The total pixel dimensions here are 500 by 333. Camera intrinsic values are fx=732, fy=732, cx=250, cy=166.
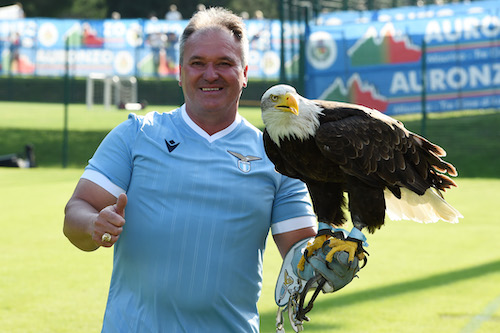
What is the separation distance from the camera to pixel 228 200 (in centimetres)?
255

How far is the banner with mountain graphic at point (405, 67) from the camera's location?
15.7m

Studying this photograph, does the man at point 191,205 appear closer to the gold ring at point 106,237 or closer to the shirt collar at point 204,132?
the shirt collar at point 204,132

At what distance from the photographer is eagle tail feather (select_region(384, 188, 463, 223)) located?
2.81m

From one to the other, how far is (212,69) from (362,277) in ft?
11.6

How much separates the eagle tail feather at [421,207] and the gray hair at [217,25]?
0.77 meters

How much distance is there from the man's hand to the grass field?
2263mm

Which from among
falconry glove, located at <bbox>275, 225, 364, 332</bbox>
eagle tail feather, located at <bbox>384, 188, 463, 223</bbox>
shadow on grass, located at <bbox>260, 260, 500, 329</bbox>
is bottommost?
shadow on grass, located at <bbox>260, 260, 500, 329</bbox>

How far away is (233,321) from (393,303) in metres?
2.62

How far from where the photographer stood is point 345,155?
2.41 m

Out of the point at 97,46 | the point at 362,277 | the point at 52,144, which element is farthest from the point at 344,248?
the point at 97,46

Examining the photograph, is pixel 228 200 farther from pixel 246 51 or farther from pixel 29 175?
pixel 29 175

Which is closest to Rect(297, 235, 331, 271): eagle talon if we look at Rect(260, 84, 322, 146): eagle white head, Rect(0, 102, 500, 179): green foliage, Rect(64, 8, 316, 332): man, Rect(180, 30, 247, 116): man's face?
Rect(64, 8, 316, 332): man

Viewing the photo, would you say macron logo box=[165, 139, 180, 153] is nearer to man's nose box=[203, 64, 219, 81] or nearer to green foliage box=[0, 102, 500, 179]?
man's nose box=[203, 64, 219, 81]

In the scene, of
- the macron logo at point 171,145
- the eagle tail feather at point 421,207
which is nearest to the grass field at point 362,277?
the eagle tail feather at point 421,207
